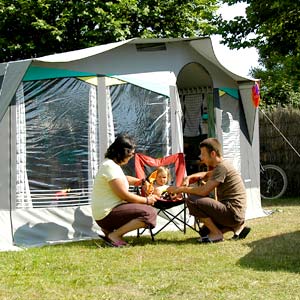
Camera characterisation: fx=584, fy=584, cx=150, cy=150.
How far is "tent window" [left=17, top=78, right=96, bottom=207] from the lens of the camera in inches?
224

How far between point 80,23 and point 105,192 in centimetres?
836

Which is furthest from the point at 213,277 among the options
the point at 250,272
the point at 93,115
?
the point at 93,115

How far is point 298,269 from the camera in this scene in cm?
407

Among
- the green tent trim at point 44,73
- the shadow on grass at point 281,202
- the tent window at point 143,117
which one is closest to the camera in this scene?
the green tent trim at point 44,73

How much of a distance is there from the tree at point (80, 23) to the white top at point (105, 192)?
290 inches

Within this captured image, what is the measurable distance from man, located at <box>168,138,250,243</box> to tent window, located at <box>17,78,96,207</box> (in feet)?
3.69

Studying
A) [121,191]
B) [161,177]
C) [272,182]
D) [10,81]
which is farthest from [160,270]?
[272,182]

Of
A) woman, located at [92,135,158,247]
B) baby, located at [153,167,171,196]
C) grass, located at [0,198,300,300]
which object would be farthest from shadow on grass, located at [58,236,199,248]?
baby, located at [153,167,171,196]

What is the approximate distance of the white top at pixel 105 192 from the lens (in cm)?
521

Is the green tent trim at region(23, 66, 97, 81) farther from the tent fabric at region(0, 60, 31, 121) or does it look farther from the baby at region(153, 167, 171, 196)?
the baby at region(153, 167, 171, 196)

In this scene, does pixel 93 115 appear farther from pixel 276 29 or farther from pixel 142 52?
pixel 276 29

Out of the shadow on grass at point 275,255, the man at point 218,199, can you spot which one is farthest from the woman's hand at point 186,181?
the shadow on grass at point 275,255

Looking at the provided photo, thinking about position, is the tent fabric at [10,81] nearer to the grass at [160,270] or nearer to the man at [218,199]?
the grass at [160,270]

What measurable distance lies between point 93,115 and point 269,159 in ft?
16.8
